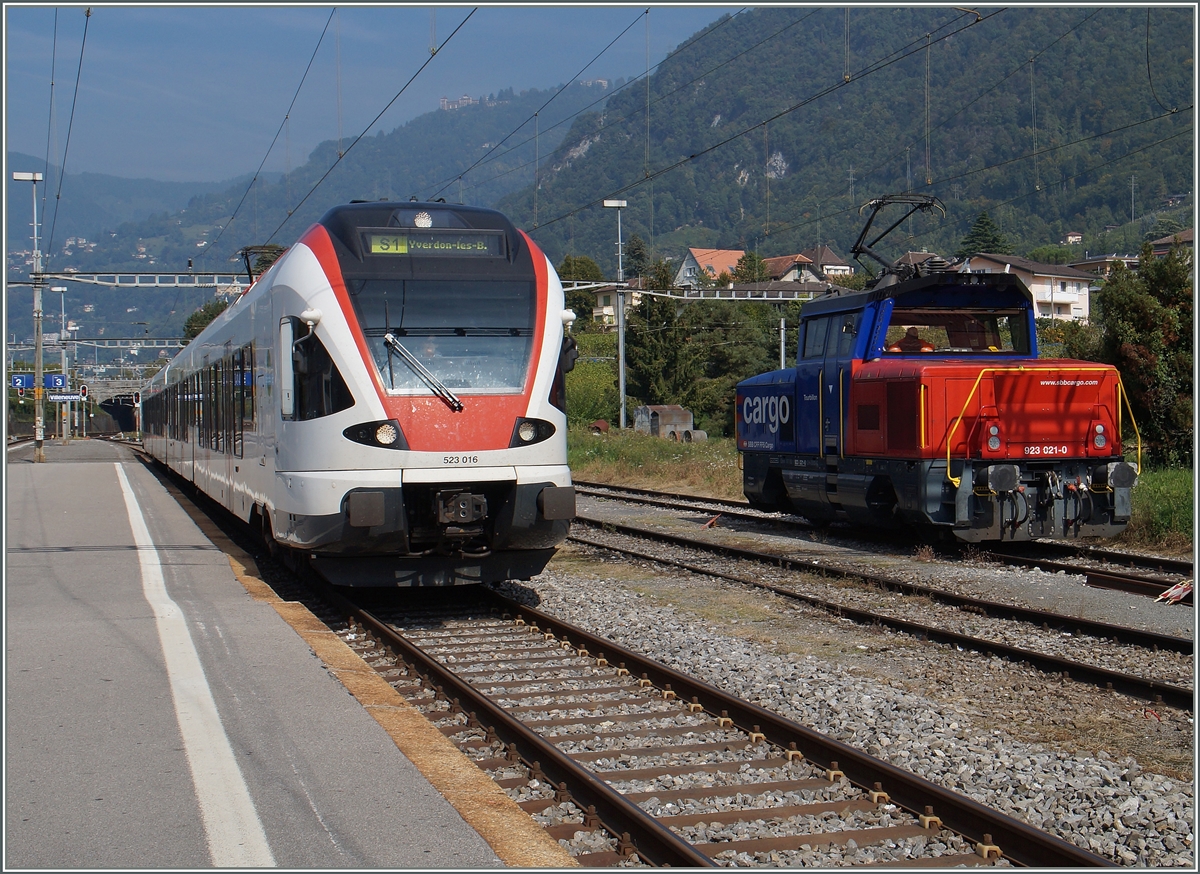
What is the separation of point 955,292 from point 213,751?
10.9 metres

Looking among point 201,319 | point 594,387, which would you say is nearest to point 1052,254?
point 594,387

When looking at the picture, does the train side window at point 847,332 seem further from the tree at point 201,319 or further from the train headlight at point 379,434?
the tree at point 201,319

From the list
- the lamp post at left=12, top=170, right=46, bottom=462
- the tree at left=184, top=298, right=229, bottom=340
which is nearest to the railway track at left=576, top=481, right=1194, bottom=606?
the lamp post at left=12, top=170, right=46, bottom=462

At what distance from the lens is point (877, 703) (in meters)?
6.95

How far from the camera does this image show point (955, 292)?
14.0m

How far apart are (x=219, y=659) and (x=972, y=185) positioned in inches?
6334

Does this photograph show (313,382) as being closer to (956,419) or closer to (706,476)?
(956,419)

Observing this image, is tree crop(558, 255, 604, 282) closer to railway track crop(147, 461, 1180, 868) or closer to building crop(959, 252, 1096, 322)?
building crop(959, 252, 1096, 322)

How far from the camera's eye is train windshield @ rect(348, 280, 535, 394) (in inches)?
361

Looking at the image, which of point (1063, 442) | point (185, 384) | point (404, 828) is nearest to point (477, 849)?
point (404, 828)

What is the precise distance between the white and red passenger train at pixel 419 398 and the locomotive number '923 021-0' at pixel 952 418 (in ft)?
16.1

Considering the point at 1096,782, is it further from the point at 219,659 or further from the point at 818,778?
the point at 219,659

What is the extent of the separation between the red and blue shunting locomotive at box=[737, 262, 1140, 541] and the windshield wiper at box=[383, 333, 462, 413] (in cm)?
580

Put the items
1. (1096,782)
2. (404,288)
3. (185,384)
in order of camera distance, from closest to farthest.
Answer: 1. (1096,782)
2. (404,288)
3. (185,384)
